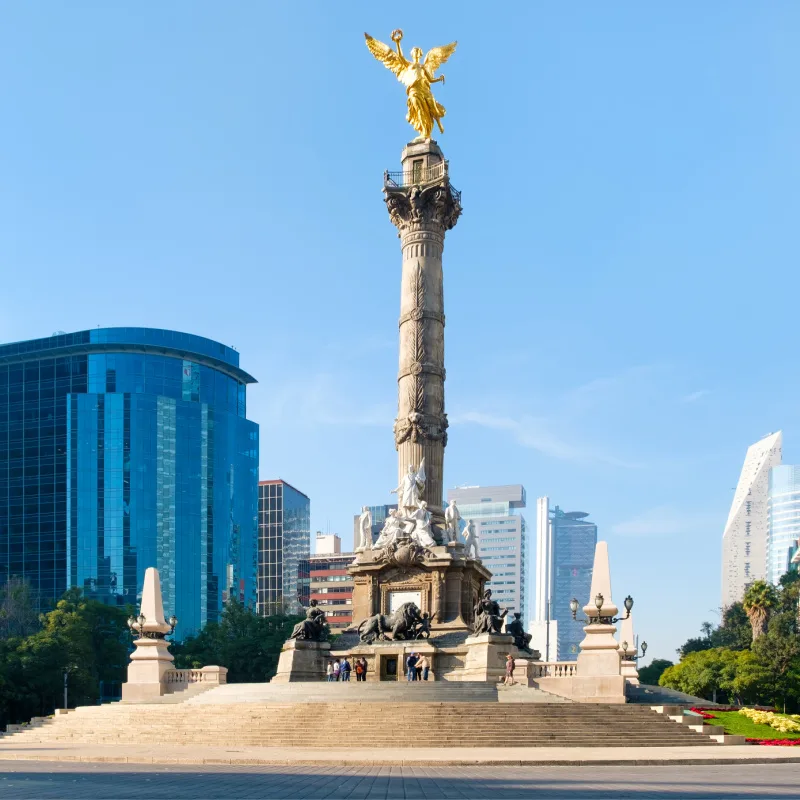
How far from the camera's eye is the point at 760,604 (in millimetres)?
85438

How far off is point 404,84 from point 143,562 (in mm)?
69909

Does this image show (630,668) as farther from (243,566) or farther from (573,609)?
(243,566)

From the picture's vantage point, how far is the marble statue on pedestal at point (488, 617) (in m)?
44.9

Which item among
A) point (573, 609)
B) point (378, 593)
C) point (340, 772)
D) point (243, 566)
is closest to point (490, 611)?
point (573, 609)

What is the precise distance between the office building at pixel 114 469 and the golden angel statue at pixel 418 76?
67060 mm

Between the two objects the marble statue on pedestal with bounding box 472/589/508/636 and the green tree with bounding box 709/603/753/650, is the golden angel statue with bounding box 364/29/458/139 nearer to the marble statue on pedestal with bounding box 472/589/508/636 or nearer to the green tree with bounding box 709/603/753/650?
the marble statue on pedestal with bounding box 472/589/508/636

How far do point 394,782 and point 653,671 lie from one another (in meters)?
91.7

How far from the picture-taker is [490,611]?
45000mm

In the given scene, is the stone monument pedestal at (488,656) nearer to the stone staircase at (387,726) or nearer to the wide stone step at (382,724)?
the wide stone step at (382,724)

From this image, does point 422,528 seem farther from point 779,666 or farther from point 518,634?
point 779,666

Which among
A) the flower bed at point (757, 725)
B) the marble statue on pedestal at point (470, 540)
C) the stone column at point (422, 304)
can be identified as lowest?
the flower bed at point (757, 725)

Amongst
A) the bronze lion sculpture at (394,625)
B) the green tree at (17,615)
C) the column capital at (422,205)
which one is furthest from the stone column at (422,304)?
the green tree at (17,615)

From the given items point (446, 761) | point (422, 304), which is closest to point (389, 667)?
point (422, 304)

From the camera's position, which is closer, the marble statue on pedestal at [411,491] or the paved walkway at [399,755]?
the paved walkway at [399,755]
